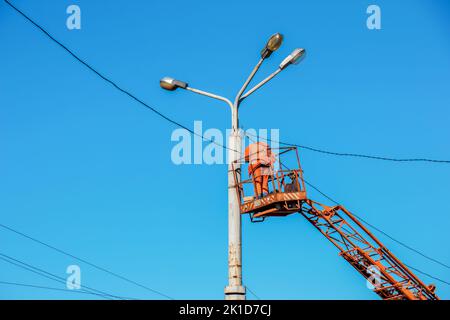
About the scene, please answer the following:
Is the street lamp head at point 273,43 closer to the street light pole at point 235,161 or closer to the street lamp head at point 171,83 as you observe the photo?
the street light pole at point 235,161

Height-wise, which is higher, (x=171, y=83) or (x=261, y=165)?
(x=171, y=83)

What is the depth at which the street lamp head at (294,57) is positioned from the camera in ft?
41.0

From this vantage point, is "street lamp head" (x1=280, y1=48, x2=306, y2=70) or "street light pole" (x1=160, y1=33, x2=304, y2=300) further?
"street lamp head" (x1=280, y1=48, x2=306, y2=70)

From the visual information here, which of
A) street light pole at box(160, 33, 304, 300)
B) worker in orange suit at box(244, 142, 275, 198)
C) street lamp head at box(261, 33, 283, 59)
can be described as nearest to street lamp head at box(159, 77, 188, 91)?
street light pole at box(160, 33, 304, 300)

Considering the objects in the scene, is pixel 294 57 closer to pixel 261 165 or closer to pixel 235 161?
pixel 235 161

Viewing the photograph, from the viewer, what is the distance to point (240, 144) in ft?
39.4

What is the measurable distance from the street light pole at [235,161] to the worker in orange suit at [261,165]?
14.0ft

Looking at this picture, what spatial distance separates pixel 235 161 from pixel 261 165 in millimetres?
5415

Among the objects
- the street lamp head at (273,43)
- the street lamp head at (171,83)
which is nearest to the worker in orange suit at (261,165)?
the street lamp head at (171,83)

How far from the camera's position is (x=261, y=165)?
1706 cm

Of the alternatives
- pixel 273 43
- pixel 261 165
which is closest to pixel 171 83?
pixel 273 43

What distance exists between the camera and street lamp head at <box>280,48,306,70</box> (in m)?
12.5

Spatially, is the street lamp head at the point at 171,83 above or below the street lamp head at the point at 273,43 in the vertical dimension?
below

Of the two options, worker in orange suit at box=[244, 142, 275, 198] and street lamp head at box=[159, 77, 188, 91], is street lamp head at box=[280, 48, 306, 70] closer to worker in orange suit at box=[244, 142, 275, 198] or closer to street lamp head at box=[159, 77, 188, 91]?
street lamp head at box=[159, 77, 188, 91]
